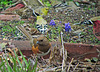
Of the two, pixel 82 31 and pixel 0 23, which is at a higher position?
pixel 0 23

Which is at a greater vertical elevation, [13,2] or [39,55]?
[13,2]

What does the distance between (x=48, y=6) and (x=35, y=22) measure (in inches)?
53.4

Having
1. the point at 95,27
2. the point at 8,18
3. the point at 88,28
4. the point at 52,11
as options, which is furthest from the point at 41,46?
the point at 52,11

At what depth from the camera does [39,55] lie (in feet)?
11.8

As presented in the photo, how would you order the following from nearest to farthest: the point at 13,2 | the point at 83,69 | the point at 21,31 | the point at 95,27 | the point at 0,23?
the point at 83,69
the point at 95,27
the point at 21,31
the point at 0,23
the point at 13,2

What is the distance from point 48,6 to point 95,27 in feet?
8.47

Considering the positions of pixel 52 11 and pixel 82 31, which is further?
pixel 52 11

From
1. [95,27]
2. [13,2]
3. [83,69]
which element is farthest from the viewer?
[13,2]

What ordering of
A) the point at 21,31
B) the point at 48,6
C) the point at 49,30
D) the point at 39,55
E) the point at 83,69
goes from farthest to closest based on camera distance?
the point at 48,6 < the point at 49,30 < the point at 21,31 < the point at 39,55 < the point at 83,69

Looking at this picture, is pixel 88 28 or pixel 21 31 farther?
pixel 88 28

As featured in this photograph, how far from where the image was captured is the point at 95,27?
4047 millimetres

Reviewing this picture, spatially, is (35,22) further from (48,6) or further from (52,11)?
(48,6)

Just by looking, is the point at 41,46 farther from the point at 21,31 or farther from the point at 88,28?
the point at 88,28

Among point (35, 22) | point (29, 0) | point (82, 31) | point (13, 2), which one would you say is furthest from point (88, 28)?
point (13, 2)
